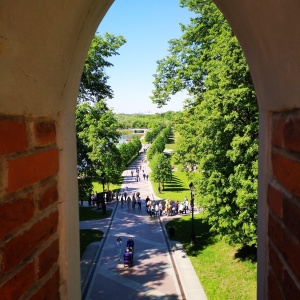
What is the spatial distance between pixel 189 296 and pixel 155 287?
1.60m

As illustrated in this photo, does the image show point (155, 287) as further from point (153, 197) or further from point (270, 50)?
point (153, 197)

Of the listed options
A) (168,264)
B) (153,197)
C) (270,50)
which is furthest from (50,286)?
(153,197)

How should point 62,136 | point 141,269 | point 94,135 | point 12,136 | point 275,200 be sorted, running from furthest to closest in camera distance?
point 94,135 → point 141,269 → point 62,136 → point 275,200 → point 12,136

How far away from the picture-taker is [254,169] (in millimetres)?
11602

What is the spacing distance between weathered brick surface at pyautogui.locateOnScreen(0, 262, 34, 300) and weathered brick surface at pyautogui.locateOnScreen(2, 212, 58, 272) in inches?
1.9

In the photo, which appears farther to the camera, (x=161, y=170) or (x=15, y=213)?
(x=161, y=170)

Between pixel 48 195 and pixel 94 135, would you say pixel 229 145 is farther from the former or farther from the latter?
pixel 48 195

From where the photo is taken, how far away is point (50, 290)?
1.47 metres

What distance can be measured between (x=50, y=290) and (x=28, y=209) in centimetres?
47

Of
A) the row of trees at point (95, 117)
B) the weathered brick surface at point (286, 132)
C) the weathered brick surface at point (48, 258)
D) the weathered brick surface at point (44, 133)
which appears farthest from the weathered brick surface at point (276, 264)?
the row of trees at point (95, 117)

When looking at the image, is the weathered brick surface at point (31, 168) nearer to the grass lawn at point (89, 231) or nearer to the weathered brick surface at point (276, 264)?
the weathered brick surface at point (276, 264)

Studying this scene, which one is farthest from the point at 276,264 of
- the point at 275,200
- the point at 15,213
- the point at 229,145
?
the point at 229,145

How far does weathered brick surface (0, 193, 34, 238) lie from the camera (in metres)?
1.09

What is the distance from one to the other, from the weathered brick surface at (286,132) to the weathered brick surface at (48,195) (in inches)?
42.4
